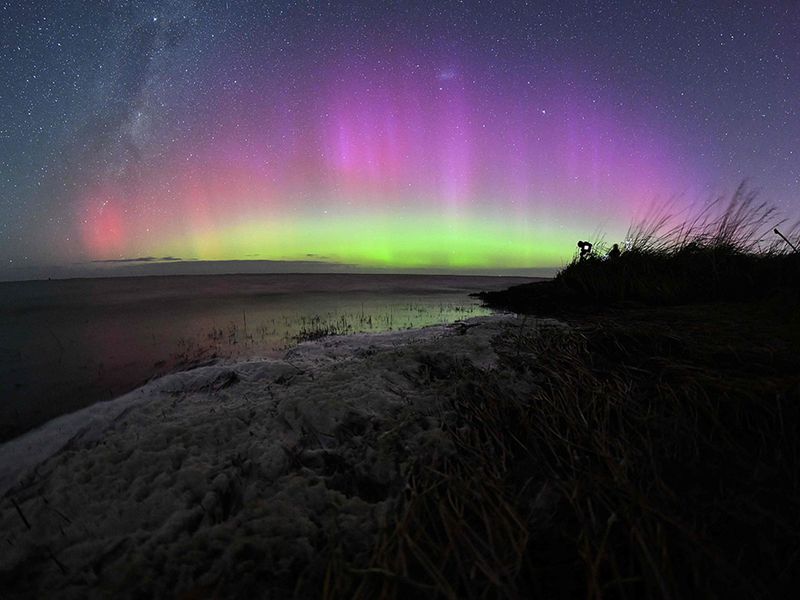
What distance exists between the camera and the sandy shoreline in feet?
4.99

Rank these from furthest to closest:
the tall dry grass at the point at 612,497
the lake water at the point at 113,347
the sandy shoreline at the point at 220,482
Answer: the lake water at the point at 113,347 → the sandy shoreline at the point at 220,482 → the tall dry grass at the point at 612,497

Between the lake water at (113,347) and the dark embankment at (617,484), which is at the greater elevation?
the dark embankment at (617,484)

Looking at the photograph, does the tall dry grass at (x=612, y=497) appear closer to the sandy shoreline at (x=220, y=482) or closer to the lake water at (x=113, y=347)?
the sandy shoreline at (x=220, y=482)

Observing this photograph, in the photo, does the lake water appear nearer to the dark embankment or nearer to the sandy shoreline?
the sandy shoreline

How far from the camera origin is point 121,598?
1398 mm

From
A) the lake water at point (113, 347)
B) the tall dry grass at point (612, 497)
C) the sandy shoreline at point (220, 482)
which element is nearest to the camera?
the tall dry grass at point (612, 497)

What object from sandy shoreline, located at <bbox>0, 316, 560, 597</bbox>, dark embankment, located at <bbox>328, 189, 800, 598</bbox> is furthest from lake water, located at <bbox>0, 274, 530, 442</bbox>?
dark embankment, located at <bbox>328, 189, 800, 598</bbox>

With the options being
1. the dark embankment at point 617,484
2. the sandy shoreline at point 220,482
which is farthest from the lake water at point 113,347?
the dark embankment at point 617,484

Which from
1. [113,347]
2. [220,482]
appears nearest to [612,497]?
[220,482]

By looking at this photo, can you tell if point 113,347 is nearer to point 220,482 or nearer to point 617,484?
point 220,482

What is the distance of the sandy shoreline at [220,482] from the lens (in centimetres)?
152

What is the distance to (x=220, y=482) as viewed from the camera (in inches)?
80.8

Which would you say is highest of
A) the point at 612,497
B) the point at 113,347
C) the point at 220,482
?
the point at 612,497

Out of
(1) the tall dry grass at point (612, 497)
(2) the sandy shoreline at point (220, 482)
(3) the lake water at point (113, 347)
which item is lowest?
(3) the lake water at point (113, 347)
